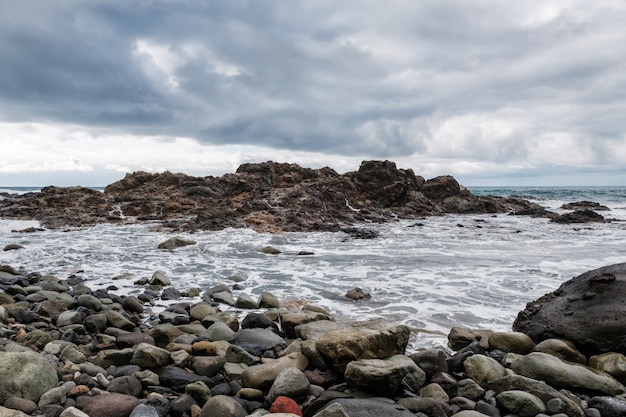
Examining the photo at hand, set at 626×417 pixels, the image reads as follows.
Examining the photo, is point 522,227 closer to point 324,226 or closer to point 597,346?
point 324,226

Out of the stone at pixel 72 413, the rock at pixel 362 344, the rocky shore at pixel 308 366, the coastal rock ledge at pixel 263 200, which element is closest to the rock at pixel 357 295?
the rocky shore at pixel 308 366

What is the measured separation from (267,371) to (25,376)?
7.12ft

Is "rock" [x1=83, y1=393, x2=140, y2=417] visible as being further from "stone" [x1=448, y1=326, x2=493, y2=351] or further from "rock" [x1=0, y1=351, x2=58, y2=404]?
"stone" [x1=448, y1=326, x2=493, y2=351]

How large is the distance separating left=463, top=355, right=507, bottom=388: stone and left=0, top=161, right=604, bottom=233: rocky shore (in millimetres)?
16087

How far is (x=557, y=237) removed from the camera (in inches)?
784

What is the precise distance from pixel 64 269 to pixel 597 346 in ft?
39.9

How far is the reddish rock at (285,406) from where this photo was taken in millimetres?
3605

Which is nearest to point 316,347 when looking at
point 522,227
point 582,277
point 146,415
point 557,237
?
point 146,415

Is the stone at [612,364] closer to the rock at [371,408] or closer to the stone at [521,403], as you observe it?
the stone at [521,403]

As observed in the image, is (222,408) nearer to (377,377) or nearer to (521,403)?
(377,377)

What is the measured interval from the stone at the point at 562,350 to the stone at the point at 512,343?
0.19 metres

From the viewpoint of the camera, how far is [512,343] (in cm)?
575

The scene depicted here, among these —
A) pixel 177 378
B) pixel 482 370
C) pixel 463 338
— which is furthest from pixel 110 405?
pixel 463 338

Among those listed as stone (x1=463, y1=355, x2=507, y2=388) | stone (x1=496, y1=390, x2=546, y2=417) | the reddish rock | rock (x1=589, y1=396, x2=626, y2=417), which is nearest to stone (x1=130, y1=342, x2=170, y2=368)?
the reddish rock
